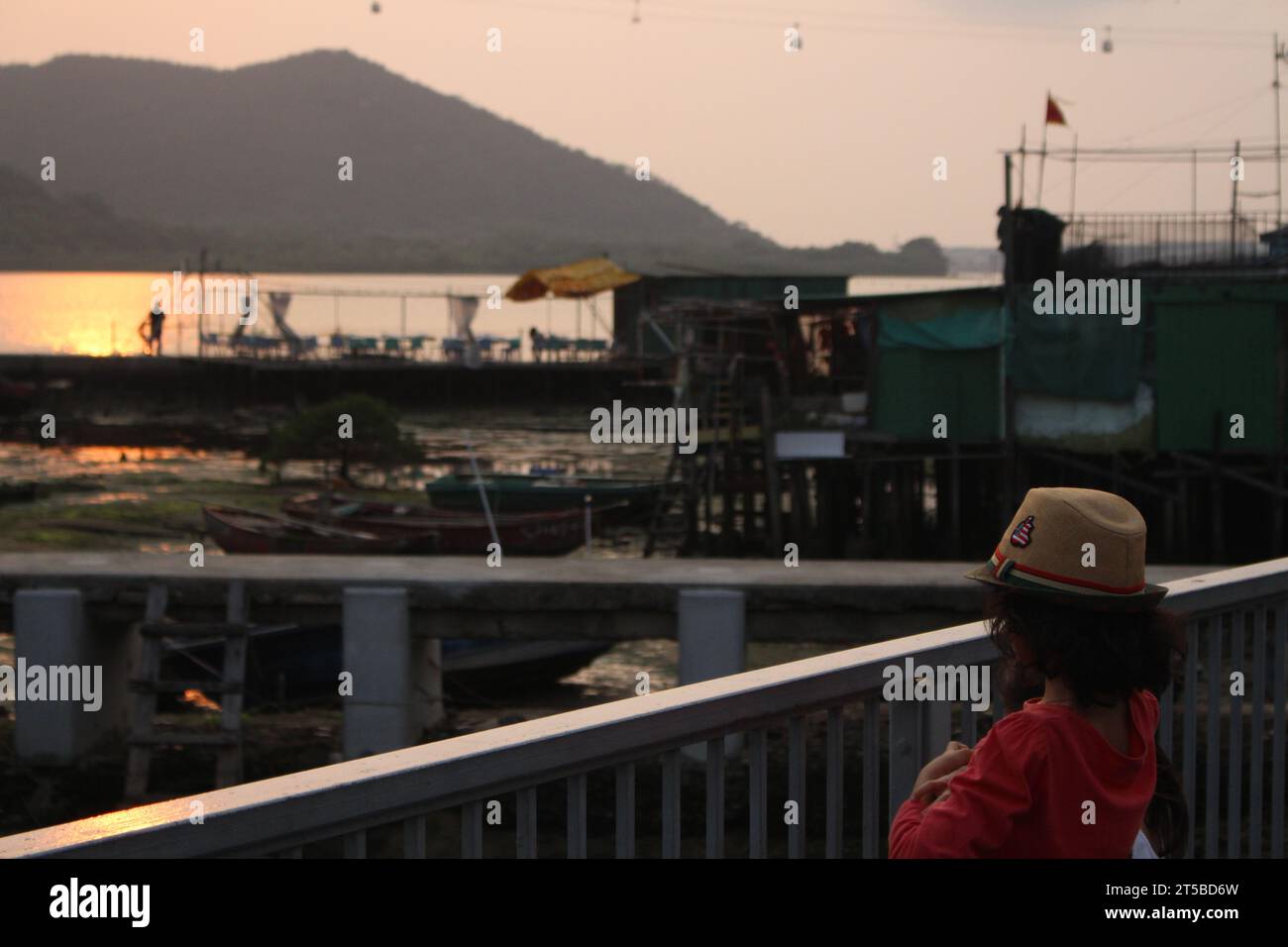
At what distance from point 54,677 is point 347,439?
23683 mm

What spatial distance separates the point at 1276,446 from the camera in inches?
1006

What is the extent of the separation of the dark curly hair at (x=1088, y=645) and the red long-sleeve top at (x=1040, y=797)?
2.2 inches

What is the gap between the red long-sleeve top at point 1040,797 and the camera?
2510 mm

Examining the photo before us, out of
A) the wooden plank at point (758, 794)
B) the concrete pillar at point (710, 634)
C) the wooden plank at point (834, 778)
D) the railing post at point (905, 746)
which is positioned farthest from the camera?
the concrete pillar at point (710, 634)

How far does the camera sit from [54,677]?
13.1m

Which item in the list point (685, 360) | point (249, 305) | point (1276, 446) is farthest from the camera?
point (249, 305)

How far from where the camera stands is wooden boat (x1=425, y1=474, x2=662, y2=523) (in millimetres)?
32094

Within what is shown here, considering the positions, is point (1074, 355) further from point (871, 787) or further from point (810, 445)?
point (871, 787)

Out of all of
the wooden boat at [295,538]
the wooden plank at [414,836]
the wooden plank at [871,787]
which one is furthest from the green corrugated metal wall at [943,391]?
the wooden plank at [414,836]

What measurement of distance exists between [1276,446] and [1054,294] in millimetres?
4564

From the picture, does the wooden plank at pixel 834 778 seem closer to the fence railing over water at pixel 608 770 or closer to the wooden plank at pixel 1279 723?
the fence railing over water at pixel 608 770

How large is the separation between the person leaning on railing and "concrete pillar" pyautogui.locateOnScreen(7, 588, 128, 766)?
1181 cm
